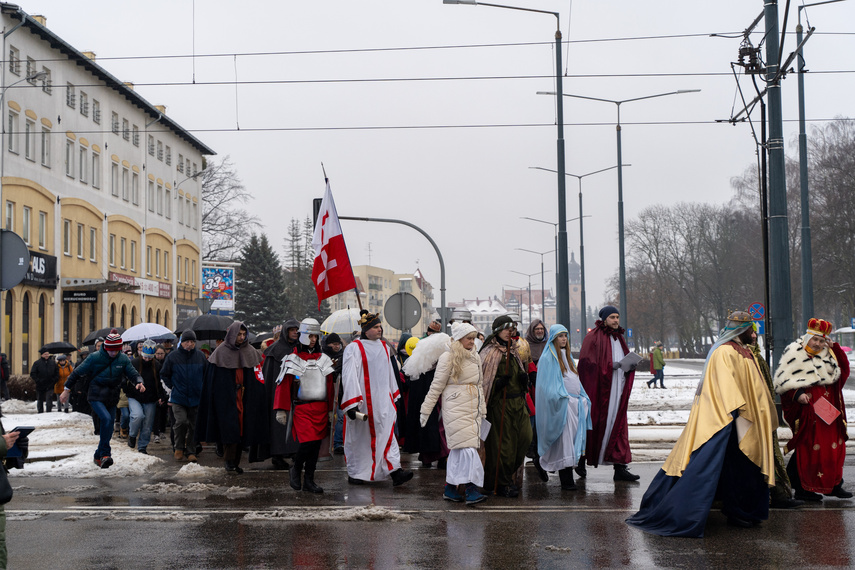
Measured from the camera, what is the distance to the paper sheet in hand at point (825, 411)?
382 inches

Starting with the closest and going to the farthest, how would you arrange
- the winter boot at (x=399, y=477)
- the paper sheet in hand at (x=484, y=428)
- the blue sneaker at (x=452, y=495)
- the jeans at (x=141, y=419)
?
the blue sneaker at (x=452, y=495)
the paper sheet in hand at (x=484, y=428)
the winter boot at (x=399, y=477)
the jeans at (x=141, y=419)

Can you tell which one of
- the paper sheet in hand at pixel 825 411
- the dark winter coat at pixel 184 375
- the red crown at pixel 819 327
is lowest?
the paper sheet in hand at pixel 825 411

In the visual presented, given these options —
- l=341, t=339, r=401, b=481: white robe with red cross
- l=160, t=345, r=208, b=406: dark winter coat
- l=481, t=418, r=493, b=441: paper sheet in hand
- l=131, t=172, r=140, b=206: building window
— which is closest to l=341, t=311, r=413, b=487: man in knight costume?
l=341, t=339, r=401, b=481: white robe with red cross

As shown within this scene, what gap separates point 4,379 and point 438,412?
15621 millimetres

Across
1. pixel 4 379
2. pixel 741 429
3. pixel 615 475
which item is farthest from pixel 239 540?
pixel 4 379

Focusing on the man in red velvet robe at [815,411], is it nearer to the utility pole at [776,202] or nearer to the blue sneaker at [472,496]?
the blue sneaker at [472,496]

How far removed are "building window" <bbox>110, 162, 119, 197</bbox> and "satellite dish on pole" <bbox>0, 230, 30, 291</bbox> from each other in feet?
117

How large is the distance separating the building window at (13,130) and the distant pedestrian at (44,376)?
13.9 m

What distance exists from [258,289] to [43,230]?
152 feet

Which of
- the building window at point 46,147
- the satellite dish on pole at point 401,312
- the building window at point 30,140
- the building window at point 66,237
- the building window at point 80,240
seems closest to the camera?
the satellite dish on pole at point 401,312

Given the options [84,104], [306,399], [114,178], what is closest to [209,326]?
[306,399]

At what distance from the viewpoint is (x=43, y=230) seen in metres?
39.0

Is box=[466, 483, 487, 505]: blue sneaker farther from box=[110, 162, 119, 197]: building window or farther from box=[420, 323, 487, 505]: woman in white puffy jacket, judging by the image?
box=[110, 162, 119, 197]: building window

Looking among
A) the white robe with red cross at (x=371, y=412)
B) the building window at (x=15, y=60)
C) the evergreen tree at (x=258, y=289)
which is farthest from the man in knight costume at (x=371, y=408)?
the evergreen tree at (x=258, y=289)
